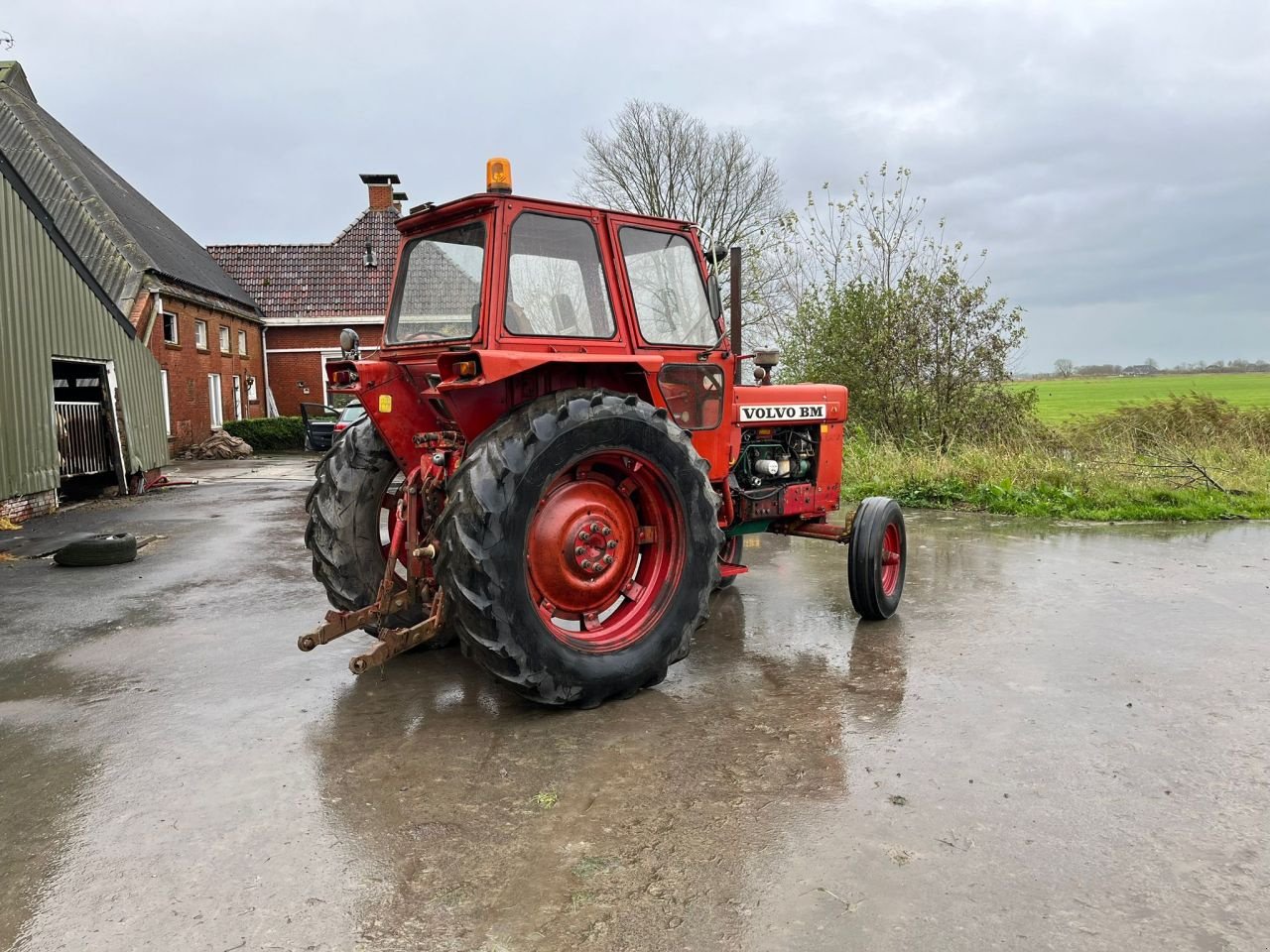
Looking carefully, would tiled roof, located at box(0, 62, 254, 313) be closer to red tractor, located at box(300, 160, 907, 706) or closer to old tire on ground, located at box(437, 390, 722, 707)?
red tractor, located at box(300, 160, 907, 706)

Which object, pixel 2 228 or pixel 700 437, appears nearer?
pixel 700 437

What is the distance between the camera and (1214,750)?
11.6 feet

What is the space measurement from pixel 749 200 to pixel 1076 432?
16770 mm

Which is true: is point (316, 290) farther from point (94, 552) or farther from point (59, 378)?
point (94, 552)

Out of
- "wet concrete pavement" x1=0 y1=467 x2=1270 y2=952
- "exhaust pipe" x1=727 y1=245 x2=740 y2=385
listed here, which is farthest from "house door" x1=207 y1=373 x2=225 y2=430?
"exhaust pipe" x1=727 y1=245 x2=740 y2=385

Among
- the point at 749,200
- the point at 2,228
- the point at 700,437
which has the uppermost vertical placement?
the point at 749,200

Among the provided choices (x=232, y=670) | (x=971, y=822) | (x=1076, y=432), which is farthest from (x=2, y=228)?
(x=1076, y=432)

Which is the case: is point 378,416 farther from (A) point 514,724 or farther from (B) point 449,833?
(B) point 449,833

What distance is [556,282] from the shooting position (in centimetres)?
438

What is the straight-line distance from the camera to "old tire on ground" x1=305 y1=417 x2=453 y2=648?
468cm

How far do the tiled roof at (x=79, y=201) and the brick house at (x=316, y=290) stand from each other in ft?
17.1

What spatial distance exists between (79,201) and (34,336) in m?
10.2

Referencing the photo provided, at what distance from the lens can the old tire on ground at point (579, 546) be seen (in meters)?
3.63

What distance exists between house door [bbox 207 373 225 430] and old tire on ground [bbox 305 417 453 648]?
71.4 feet
